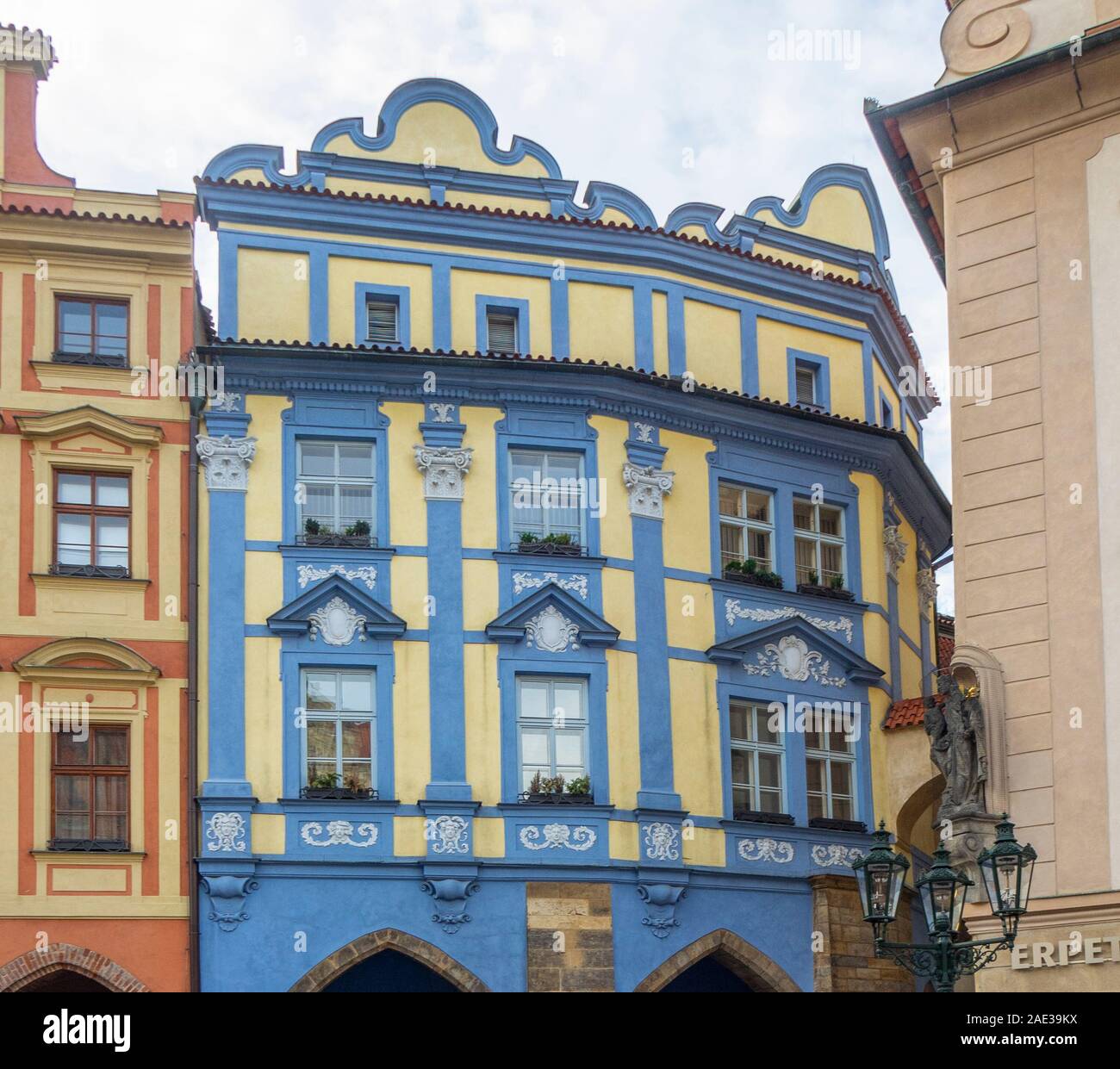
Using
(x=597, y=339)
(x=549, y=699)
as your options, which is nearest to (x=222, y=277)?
(x=597, y=339)

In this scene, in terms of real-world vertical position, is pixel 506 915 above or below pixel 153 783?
below

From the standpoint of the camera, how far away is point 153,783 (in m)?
25.0

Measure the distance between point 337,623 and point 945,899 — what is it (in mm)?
12798

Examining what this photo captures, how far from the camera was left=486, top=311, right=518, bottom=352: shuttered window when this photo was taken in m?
28.1

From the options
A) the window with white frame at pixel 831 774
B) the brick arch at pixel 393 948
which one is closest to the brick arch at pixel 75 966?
the brick arch at pixel 393 948

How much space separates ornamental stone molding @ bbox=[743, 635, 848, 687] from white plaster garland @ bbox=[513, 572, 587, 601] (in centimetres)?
269

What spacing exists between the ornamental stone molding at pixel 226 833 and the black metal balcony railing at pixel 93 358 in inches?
241

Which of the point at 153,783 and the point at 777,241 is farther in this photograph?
the point at 777,241

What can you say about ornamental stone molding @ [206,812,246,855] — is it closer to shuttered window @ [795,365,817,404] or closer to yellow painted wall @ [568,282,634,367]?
yellow painted wall @ [568,282,634,367]

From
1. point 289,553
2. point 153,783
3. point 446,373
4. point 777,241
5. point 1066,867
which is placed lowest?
point 1066,867

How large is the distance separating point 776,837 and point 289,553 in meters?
7.65

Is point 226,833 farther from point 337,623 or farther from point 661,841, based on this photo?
point 661,841

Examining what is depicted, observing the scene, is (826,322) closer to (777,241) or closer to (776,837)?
(777,241)

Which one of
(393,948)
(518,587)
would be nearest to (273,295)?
(518,587)
